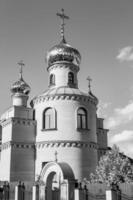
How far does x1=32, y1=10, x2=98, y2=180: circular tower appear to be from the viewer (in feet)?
99.3

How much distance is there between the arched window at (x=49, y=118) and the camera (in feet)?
103

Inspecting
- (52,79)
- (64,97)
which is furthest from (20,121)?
(52,79)

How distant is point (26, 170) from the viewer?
31188mm

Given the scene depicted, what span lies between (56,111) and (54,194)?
915cm

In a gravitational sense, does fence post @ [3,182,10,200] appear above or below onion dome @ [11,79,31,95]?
below

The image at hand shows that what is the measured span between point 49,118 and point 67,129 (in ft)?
6.81

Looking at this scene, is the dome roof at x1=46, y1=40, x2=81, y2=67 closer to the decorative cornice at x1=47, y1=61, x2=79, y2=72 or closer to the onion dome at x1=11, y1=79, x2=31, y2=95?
the decorative cornice at x1=47, y1=61, x2=79, y2=72

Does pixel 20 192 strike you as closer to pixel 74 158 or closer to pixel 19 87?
pixel 74 158

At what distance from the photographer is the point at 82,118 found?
3191cm

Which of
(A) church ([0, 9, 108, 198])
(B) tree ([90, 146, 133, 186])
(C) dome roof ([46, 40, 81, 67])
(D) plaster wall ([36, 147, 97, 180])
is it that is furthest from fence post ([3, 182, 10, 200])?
(C) dome roof ([46, 40, 81, 67])

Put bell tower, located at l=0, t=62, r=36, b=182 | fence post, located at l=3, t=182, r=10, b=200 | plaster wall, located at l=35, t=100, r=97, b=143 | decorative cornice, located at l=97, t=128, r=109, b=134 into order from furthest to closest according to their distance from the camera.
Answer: decorative cornice, located at l=97, t=128, r=109, b=134
plaster wall, located at l=35, t=100, r=97, b=143
bell tower, located at l=0, t=62, r=36, b=182
fence post, located at l=3, t=182, r=10, b=200

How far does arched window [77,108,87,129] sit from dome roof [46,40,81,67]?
20.1ft

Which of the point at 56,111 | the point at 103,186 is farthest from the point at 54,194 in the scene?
the point at 56,111

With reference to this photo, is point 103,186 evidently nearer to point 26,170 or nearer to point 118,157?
point 118,157
